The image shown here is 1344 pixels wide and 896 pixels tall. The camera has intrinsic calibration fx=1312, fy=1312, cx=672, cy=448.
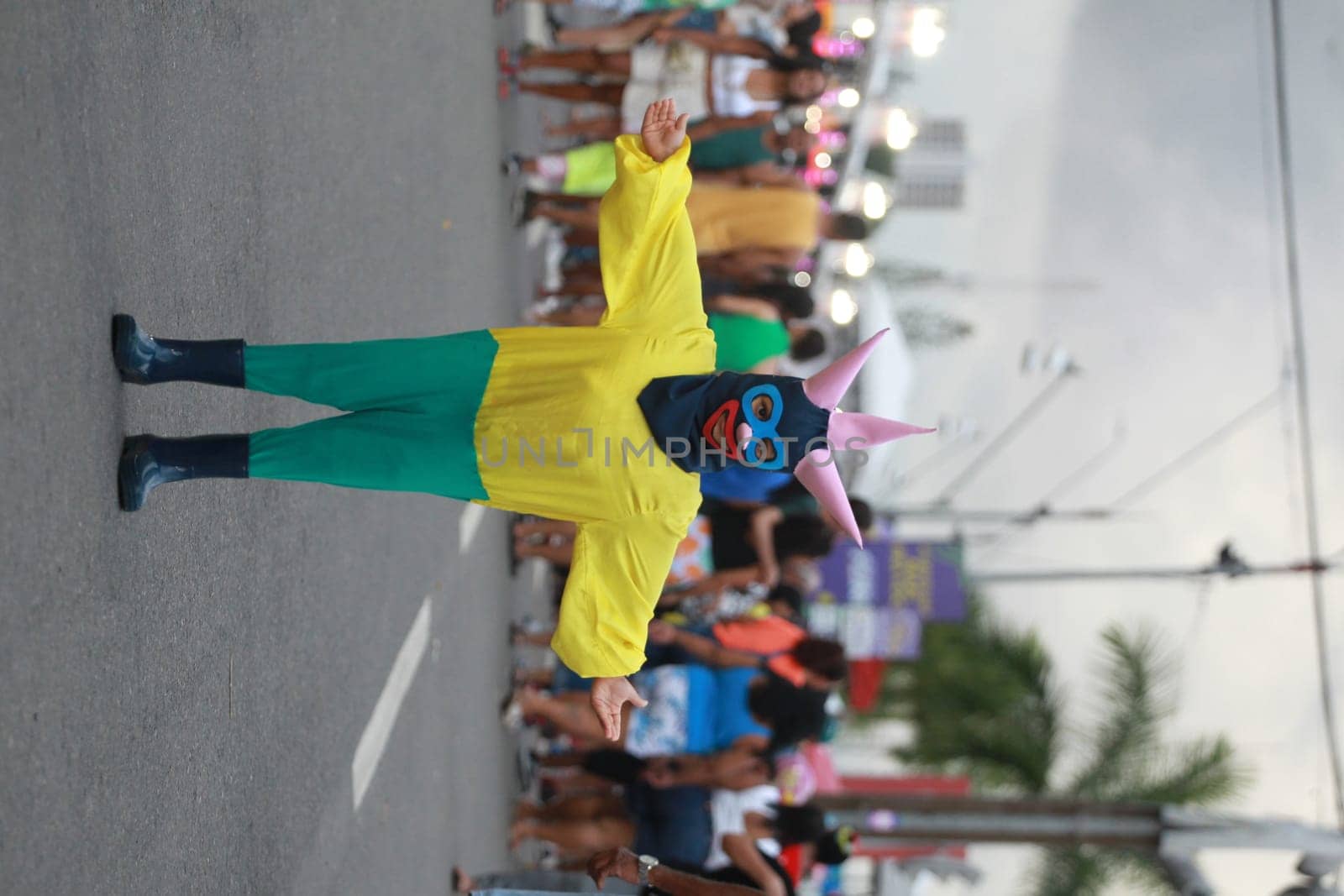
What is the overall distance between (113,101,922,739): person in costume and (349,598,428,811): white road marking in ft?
7.04

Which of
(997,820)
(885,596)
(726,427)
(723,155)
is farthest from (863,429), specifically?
(885,596)

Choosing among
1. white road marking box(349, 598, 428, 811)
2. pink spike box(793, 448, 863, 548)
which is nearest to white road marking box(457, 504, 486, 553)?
white road marking box(349, 598, 428, 811)

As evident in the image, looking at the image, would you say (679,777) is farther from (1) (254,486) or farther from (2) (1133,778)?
(2) (1133,778)

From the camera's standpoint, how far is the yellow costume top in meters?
4.39

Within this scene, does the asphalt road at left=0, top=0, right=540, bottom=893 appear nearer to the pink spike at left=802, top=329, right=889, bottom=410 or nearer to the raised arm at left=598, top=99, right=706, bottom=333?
the raised arm at left=598, top=99, right=706, bottom=333

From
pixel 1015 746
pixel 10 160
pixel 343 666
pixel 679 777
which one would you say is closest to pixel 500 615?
pixel 679 777

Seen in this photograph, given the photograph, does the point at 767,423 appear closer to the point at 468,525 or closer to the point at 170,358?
Answer: the point at 170,358

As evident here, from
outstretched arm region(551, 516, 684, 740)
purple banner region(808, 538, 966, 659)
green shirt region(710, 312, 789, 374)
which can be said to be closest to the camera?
outstretched arm region(551, 516, 684, 740)

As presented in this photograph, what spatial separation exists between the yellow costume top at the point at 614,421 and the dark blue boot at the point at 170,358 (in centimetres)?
84

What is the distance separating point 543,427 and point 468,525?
14.8 feet

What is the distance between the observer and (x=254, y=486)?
5273 millimetres

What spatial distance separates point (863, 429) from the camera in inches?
174

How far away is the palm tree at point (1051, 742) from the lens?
1647 centimetres

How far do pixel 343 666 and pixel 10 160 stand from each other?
10.5ft
